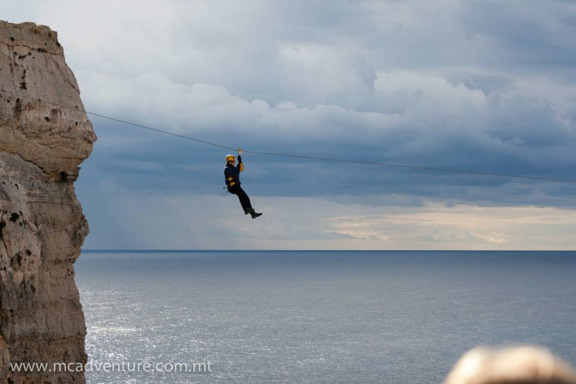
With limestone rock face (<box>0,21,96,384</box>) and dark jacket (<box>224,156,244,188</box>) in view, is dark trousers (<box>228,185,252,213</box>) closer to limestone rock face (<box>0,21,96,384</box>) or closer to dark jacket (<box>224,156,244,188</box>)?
dark jacket (<box>224,156,244,188</box>)

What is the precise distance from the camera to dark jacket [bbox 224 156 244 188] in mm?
21094

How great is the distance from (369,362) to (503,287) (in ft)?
334

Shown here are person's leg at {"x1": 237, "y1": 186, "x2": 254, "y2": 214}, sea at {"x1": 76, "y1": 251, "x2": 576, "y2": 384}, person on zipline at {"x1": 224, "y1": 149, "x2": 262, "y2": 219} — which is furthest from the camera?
sea at {"x1": 76, "y1": 251, "x2": 576, "y2": 384}

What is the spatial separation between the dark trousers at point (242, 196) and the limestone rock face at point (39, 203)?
20.5ft

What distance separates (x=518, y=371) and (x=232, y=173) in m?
20.0

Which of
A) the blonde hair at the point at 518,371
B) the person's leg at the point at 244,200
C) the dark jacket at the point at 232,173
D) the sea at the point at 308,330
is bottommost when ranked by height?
the sea at the point at 308,330

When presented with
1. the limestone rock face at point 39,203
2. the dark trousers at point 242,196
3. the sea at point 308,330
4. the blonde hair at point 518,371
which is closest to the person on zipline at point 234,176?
the dark trousers at point 242,196

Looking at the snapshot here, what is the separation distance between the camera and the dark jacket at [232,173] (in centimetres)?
2109

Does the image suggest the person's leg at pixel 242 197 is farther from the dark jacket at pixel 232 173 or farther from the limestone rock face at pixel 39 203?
the limestone rock face at pixel 39 203

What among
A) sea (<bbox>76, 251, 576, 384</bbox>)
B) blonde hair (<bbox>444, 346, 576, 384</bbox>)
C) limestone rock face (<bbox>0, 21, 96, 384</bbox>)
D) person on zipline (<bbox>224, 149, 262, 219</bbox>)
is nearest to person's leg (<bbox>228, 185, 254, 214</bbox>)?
person on zipline (<bbox>224, 149, 262, 219</bbox>)

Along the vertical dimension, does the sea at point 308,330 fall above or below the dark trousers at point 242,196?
below

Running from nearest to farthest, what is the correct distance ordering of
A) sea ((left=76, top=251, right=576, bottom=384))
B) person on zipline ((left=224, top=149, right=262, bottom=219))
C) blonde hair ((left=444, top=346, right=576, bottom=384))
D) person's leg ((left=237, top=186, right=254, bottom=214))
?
blonde hair ((left=444, top=346, right=576, bottom=384))
person on zipline ((left=224, top=149, right=262, bottom=219))
person's leg ((left=237, top=186, right=254, bottom=214))
sea ((left=76, top=251, right=576, bottom=384))

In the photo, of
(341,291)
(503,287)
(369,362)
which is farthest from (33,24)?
(503,287)

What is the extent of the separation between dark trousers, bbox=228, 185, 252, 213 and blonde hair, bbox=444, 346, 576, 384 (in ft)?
65.9
